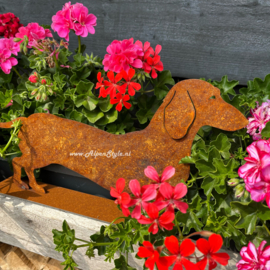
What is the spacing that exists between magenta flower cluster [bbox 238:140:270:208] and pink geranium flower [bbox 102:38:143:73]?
1.44ft

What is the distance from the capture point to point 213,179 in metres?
0.68

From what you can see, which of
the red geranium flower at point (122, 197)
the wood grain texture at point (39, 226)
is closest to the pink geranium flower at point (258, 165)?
the red geranium flower at point (122, 197)

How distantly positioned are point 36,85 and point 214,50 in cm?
68

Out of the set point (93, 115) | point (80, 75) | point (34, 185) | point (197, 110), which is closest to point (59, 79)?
point (80, 75)

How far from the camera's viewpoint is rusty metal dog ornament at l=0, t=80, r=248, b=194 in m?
0.70

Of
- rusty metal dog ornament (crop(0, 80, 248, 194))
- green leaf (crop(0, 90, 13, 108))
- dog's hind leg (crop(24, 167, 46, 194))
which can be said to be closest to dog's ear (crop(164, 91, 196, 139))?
rusty metal dog ornament (crop(0, 80, 248, 194))

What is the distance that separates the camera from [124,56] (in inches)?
31.2

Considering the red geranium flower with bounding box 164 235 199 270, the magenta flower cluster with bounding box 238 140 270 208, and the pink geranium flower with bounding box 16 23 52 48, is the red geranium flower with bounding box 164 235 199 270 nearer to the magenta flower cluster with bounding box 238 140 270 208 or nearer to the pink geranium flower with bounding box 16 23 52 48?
the magenta flower cluster with bounding box 238 140 270 208

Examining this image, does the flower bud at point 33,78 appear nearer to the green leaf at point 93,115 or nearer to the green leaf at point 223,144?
the green leaf at point 93,115

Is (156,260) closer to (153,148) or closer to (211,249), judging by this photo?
(211,249)

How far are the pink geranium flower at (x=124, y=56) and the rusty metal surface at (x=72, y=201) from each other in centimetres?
46

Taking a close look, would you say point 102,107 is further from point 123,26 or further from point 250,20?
point 250,20

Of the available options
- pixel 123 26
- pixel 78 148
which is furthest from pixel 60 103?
pixel 123 26

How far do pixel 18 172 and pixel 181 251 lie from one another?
69 centimetres
